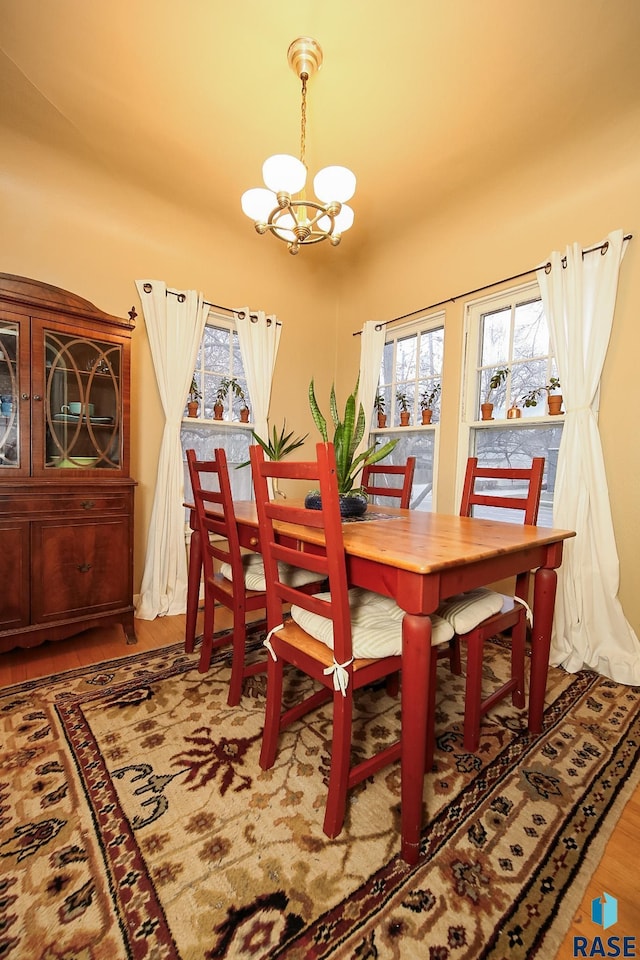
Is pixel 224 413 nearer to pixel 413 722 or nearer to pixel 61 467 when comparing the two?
pixel 61 467

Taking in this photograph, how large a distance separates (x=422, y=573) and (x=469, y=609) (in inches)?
21.5

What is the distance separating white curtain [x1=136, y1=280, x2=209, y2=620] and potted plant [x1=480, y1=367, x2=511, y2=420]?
7.04 feet

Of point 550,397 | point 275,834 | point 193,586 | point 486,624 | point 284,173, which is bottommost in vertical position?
point 275,834

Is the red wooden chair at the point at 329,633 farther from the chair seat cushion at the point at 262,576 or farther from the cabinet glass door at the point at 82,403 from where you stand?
the cabinet glass door at the point at 82,403

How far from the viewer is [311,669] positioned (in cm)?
124

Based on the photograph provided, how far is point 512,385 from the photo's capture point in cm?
272

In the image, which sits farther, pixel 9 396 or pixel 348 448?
pixel 9 396

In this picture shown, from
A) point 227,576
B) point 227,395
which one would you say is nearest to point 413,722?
point 227,576

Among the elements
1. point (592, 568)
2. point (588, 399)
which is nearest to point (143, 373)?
point (588, 399)

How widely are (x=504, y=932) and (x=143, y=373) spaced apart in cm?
317

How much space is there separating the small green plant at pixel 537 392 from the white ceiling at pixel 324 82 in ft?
4.26

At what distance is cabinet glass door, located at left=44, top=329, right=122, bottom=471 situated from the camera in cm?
219

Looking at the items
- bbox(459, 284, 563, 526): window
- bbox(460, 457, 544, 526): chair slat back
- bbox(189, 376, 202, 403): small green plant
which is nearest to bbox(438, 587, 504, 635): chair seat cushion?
bbox(460, 457, 544, 526): chair slat back

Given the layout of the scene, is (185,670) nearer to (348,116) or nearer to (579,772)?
(579,772)
